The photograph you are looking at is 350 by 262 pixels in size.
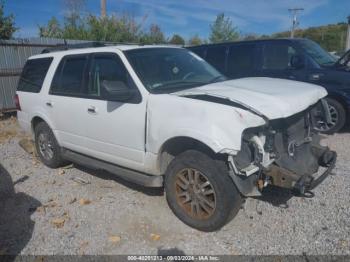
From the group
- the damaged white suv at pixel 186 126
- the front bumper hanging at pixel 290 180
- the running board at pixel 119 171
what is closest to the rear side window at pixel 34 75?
the damaged white suv at pixel 186 126

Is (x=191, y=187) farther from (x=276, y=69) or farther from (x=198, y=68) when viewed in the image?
(x=276, y=69)

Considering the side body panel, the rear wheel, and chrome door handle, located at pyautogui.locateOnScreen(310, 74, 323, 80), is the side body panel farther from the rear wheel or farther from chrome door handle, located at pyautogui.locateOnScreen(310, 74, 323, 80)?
the rear wheel

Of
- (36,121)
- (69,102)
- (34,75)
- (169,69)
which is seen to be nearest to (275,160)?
(169,69)

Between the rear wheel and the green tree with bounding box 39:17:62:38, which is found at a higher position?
the green tree with bounding box 39:17:62:38

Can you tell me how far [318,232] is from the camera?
132 inches

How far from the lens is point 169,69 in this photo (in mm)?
4207

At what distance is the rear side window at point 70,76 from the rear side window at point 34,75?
1.40 feet

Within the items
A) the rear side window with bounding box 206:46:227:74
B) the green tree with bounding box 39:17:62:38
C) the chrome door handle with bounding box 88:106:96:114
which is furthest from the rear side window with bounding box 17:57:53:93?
the green tree with bounding box 39:17:62:38

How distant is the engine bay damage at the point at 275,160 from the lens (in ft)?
10.3

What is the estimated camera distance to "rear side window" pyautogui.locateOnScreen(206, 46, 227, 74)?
8.01 m

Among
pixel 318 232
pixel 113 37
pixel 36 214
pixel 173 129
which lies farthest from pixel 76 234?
pixel 113 37

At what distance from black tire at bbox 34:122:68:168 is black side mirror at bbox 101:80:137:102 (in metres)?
1.97

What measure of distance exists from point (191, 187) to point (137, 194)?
4.03 ft

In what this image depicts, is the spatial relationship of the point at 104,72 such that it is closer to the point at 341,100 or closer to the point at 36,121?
the point at 36,121
